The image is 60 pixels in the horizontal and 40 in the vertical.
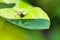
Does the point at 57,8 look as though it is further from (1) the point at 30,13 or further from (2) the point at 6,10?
(2) the point at 6,10

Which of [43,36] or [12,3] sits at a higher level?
[12,3]

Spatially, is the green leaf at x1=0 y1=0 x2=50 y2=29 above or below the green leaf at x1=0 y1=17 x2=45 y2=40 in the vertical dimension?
above

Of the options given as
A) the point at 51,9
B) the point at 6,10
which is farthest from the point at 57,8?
the point at 6,10

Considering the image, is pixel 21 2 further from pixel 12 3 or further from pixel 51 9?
pixel 51 9

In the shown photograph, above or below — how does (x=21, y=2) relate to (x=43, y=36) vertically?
above

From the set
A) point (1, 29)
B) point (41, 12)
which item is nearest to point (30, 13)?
point (41, 12)

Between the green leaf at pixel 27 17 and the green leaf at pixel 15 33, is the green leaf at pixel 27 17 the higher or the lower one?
the higher one
